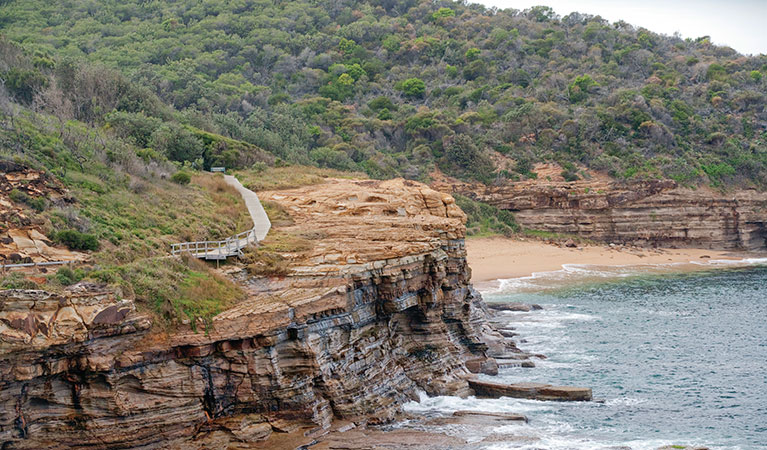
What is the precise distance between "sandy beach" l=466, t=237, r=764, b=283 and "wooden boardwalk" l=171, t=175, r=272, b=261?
2468 cm

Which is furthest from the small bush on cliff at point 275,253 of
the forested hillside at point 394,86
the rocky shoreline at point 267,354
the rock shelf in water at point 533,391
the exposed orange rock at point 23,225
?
the forested hillside at point 394,86

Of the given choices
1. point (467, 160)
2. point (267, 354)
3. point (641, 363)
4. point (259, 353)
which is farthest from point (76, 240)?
point (467, 160)

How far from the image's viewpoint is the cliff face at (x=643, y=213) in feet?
222

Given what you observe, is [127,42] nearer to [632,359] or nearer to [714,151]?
[714,151]

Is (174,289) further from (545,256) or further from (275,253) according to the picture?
(545,256)

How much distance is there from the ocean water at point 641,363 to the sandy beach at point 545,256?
4305 mm

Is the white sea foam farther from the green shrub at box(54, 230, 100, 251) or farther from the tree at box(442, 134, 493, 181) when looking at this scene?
the tree at box(442, 134, 493, 181)

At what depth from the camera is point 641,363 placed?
101 ft

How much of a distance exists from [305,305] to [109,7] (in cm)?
10645

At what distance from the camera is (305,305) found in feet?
68.4

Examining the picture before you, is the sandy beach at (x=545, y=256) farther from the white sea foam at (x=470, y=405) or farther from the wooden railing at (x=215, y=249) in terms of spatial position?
the wooden railing at (x=215, y=249)

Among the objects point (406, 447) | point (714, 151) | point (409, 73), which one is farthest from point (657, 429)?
point (409, 73)

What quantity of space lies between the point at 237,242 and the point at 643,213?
53486 mm

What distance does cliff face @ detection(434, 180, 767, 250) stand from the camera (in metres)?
67.7
